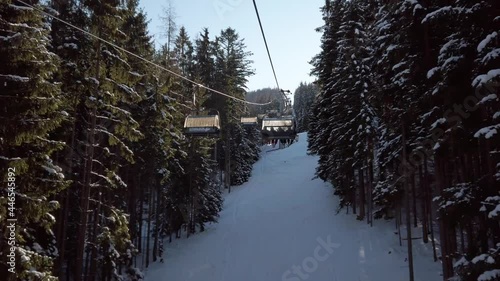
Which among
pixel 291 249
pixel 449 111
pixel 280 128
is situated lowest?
pixel 291 249

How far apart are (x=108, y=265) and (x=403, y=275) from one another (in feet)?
41.7

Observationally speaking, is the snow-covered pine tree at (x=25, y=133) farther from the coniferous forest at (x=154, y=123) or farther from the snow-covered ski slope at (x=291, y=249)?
the snow-covered ski slope at (x=291, y=249)

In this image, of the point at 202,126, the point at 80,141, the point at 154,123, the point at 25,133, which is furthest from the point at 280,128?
the point at 25,133

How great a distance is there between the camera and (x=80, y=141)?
1441 cm

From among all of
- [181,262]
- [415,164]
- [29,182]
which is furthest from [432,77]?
[181,262]

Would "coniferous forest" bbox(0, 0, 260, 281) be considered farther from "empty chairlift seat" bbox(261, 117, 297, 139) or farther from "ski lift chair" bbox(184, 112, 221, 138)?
"empty chairlift seat" bbox(261, 117, 297, 139)

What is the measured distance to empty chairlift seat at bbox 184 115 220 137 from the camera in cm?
2222

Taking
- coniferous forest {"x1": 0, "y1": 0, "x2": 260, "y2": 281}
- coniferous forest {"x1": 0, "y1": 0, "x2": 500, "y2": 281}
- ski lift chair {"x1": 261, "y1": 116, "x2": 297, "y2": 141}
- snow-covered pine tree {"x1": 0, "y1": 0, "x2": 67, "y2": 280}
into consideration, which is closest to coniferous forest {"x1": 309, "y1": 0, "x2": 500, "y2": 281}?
coniferous forest {"x1": 0, "y1": 0, "x2": 500, "y2": 281}

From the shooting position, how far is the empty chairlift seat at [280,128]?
902 inches

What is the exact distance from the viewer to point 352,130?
24.8 metres

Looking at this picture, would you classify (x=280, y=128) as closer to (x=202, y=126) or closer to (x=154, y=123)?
(x=202, y=126)

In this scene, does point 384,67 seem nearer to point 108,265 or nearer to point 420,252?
point 420,252

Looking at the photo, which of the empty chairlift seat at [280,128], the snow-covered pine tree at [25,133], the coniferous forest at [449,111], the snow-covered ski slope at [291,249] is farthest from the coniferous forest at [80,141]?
the coniferous forest at [449,111]

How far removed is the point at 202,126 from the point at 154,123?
264cm
